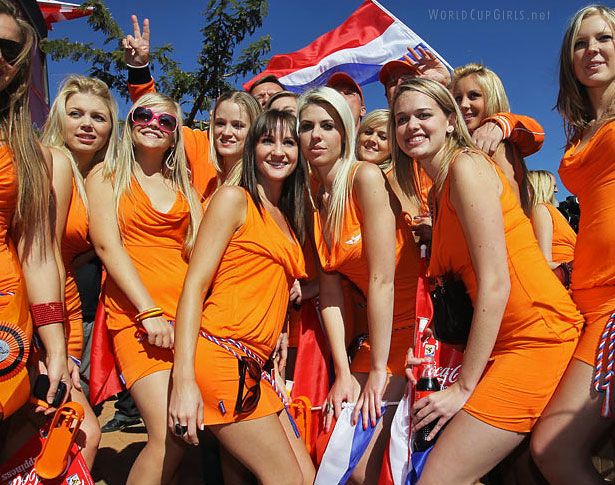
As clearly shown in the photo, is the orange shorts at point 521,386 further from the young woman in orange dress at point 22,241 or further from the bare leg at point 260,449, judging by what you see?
the young woman in orange dress at point 22,241

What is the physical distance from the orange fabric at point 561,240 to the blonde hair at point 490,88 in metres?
1.78

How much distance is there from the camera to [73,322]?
3.45 m

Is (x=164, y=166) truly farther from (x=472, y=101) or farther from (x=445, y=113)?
(x=472, y=101)

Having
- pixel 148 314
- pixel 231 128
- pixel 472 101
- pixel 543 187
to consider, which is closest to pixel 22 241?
pixel 148 314

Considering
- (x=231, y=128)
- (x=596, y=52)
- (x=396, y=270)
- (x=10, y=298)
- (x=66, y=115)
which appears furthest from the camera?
(x=231, y=128)

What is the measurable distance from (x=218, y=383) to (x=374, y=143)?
8.42 ft

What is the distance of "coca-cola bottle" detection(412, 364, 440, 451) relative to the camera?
266 cm

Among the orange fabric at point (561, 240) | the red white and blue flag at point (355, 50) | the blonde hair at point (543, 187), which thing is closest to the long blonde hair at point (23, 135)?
the orange fabric at point (561, 240)

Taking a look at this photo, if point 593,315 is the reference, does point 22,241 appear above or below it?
above

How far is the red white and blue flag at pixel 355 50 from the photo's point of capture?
27.1 ft

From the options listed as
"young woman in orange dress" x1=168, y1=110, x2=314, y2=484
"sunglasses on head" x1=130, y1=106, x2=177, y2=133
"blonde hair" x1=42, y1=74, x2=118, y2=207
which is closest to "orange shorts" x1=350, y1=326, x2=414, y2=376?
"young woman in orange dress" x1=168, y1=110, x2=314, y2=484

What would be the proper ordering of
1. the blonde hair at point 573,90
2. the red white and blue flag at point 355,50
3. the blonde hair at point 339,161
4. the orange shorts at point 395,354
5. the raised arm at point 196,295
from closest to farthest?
the raised arm at point 196,295 < the blonde hair at point 573,90 < the orange shorts at point 395,354 < the blonde hair at point 339,161 < the red white and blue flag at point 355,50

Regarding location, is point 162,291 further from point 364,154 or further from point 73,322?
point 364,154

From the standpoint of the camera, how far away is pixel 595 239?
2.62 m
